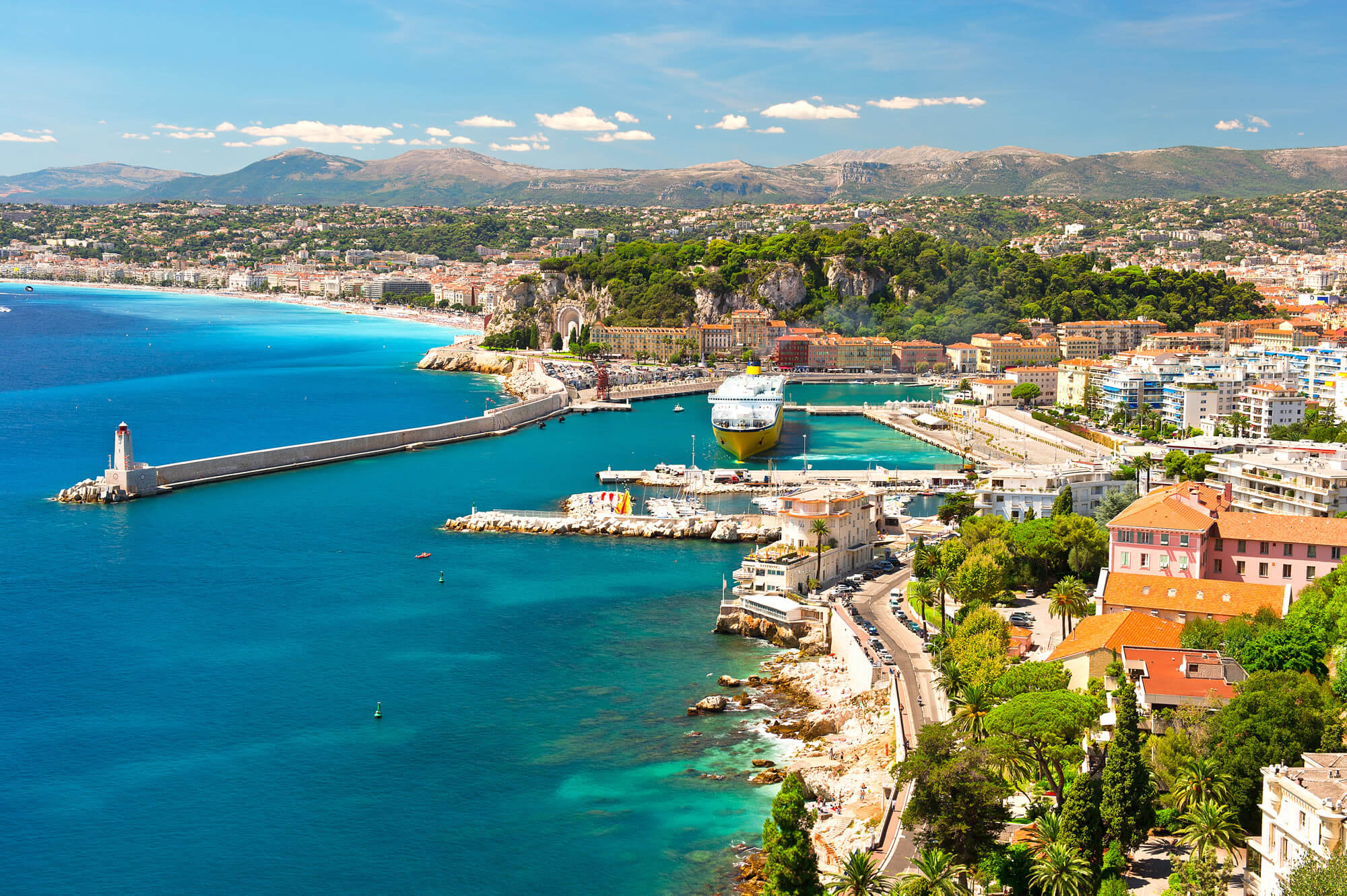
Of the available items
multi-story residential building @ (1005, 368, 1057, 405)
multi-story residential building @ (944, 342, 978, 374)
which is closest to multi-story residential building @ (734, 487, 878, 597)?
multi-story residential building @ (1005, 368, 1057, 405)

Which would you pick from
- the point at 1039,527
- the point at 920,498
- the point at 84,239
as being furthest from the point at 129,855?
the point at 84,239

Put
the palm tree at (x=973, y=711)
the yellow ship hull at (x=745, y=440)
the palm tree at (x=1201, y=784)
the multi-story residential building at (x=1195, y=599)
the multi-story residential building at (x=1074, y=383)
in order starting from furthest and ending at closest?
1. the multi-story residential building at (x=1074, y=383)
2. the yellow ship hull at (x=745, y=440)
3. the multi-story residential building at (x=1195, y=599)
4. the palm tree at (x=973, y=711)
5. the palm tree at (x=1201, y=784)

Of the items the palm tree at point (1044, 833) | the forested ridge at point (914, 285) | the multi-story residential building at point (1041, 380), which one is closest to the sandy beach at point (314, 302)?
the forested ridge at point (914, 285)

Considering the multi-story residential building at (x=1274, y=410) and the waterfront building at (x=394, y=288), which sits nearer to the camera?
the multi-story residential building at (x=1274, y=410)

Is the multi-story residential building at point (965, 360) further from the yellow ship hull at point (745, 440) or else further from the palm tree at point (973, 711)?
the palm tree at point (973, 711)

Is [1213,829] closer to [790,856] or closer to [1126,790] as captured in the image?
[1126,790]

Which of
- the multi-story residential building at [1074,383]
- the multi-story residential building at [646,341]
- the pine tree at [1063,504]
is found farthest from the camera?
the multi-story residential building at [646,341]

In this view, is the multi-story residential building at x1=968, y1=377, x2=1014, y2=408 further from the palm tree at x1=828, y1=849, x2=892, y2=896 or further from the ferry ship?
the palm tree at x1=828, y1=849, x2=892, y2=896
